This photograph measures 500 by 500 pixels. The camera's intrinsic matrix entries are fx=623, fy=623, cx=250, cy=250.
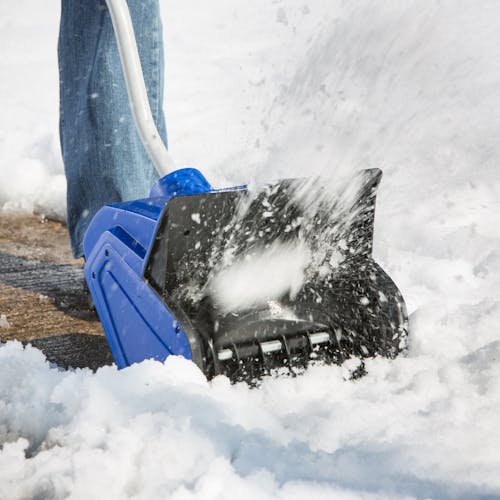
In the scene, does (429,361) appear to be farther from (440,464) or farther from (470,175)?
(470,175)

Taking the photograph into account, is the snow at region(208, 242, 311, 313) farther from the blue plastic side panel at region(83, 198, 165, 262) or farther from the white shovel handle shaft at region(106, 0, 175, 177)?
the white shovel handle shaft at region(106, 0, 175, 177)

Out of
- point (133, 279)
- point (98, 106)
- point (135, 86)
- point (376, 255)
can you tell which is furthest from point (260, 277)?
point (98, 106)

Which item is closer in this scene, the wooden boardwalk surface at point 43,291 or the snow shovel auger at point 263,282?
the snow shovel auger at point 263,282

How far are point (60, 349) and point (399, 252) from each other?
1.00m

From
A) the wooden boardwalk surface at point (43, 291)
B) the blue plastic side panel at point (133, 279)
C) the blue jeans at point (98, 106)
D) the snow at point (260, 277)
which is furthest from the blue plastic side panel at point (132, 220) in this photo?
the blue jeans at point (98, 106)

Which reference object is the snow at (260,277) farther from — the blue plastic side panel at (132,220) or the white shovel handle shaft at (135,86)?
the white shovel handle shaft at (135,86)

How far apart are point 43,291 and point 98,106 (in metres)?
0.59

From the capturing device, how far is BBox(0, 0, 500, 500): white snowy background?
0.70 m

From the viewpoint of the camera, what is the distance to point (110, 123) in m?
1.88

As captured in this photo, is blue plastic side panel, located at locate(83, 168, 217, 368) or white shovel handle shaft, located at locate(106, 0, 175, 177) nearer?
blue plastic side panel, located at locate(83, 168, 217, 368)

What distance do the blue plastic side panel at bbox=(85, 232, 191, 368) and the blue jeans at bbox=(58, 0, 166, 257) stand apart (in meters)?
0.56

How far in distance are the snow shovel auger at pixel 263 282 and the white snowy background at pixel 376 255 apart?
0.06m

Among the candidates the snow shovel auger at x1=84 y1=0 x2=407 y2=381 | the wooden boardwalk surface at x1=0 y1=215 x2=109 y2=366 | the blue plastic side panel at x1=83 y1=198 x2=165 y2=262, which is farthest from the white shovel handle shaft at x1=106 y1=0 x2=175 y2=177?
the wooden boardwalk surface at x1=0 y1=215 x2=109 y2=366

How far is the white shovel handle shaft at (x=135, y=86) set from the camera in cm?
154
